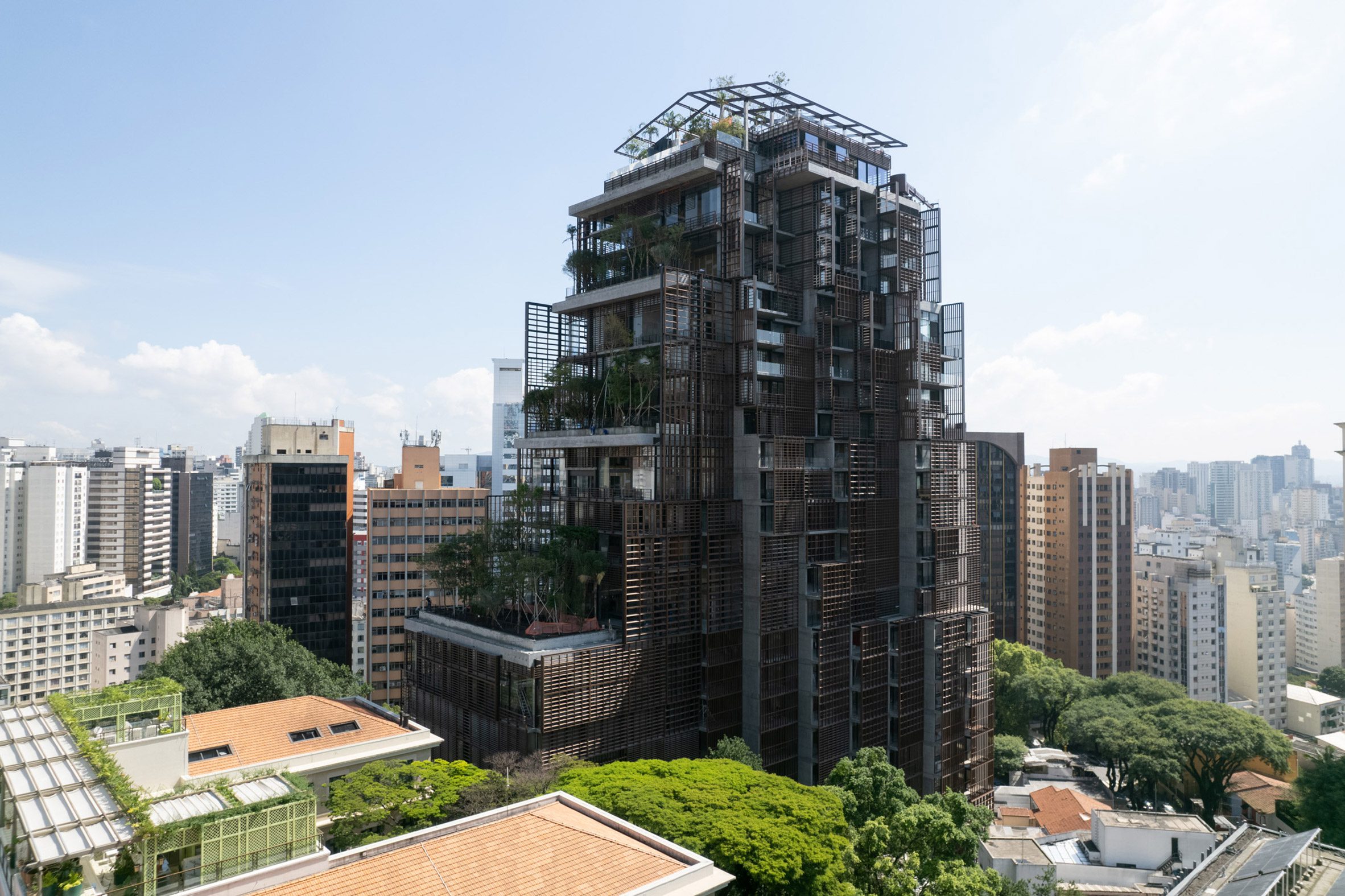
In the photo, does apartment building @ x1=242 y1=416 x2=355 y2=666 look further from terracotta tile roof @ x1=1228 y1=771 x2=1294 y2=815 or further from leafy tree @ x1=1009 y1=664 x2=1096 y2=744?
terracotta tile roof @ x1=1228 y1=771 x2=1294 y2=815

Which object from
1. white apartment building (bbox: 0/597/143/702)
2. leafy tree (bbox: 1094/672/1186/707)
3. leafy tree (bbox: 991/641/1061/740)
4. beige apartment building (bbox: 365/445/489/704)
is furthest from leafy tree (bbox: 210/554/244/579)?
leafy tree (bbox: 1094/672/1186/707)


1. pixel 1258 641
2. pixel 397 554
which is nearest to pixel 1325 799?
pixel 1258 641

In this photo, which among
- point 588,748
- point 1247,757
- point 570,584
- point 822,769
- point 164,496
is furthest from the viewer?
point 164,496

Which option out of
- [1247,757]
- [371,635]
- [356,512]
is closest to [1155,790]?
[1247,757]

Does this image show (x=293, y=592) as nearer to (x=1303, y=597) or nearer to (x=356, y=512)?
(x=356, y=512)

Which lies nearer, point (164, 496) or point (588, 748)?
point (588, 748)

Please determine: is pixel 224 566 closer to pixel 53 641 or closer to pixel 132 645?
pixel 53 641
